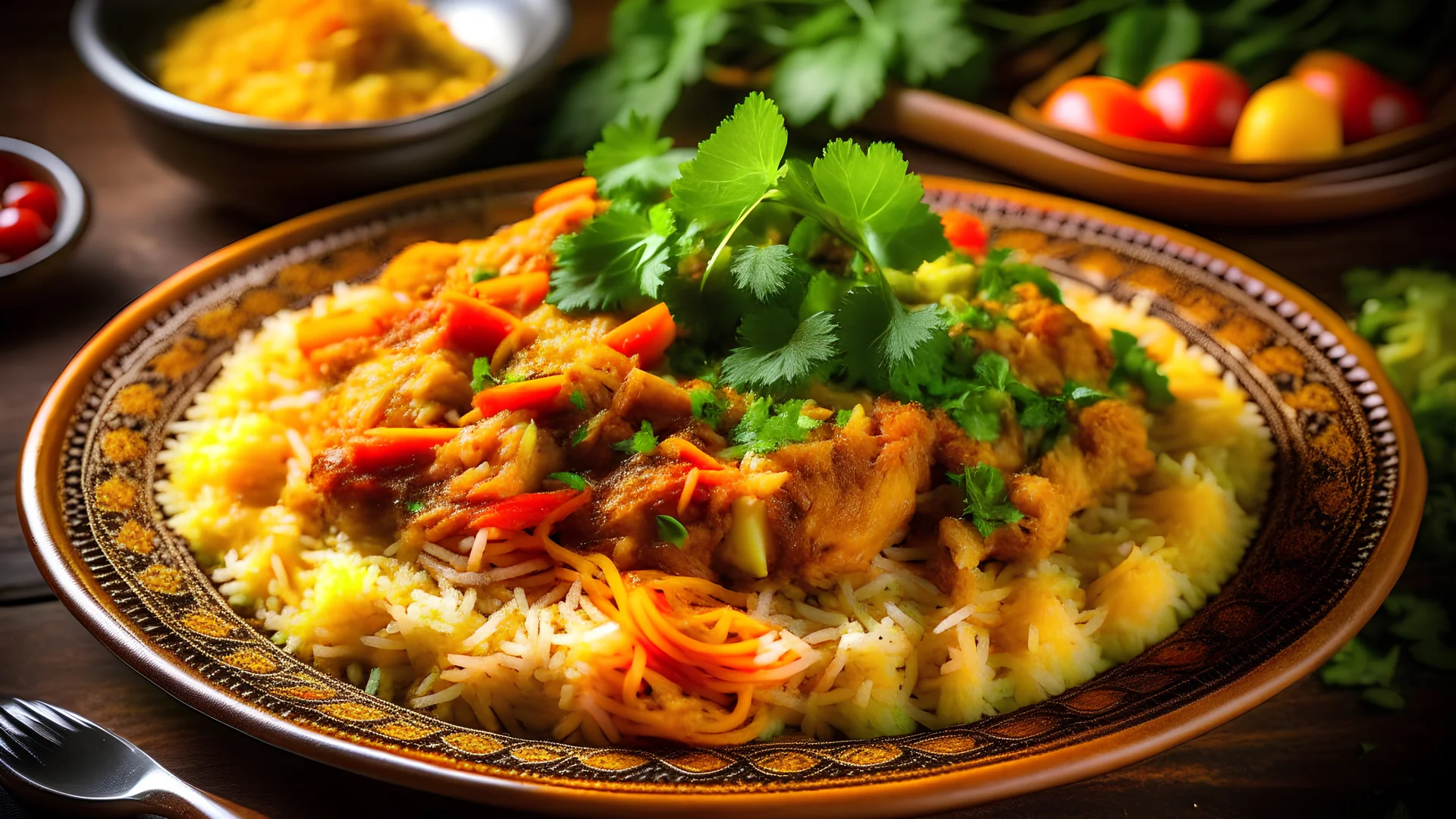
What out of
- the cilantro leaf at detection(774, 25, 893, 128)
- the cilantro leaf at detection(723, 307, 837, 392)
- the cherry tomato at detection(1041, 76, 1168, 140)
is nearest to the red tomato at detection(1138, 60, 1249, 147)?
the cherry tomato at detection(1041, 76, 1168, 140)

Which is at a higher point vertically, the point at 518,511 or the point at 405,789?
the point at 518,511

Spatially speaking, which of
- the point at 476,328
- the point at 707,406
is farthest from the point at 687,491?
the point at 476,328

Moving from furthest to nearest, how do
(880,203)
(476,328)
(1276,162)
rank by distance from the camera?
(1276,162)
(476,328)
(880,203)

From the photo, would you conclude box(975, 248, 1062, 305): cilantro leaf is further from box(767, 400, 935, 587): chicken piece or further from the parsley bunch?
box(767, 400, 935, 587): chicken piece

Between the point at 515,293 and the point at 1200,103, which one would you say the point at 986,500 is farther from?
the point at 1200,103

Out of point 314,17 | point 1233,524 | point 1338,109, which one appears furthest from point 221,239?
point 1338,109

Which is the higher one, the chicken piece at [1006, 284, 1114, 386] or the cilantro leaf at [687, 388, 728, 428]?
the chicken piece at [1006, 284, 1114, 386]

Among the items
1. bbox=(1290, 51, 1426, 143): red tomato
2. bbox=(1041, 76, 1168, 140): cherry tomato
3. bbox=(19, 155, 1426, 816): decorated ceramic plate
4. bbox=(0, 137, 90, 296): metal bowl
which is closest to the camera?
bbox=(19, 155, 1426, 816): decorated ceramic plate
